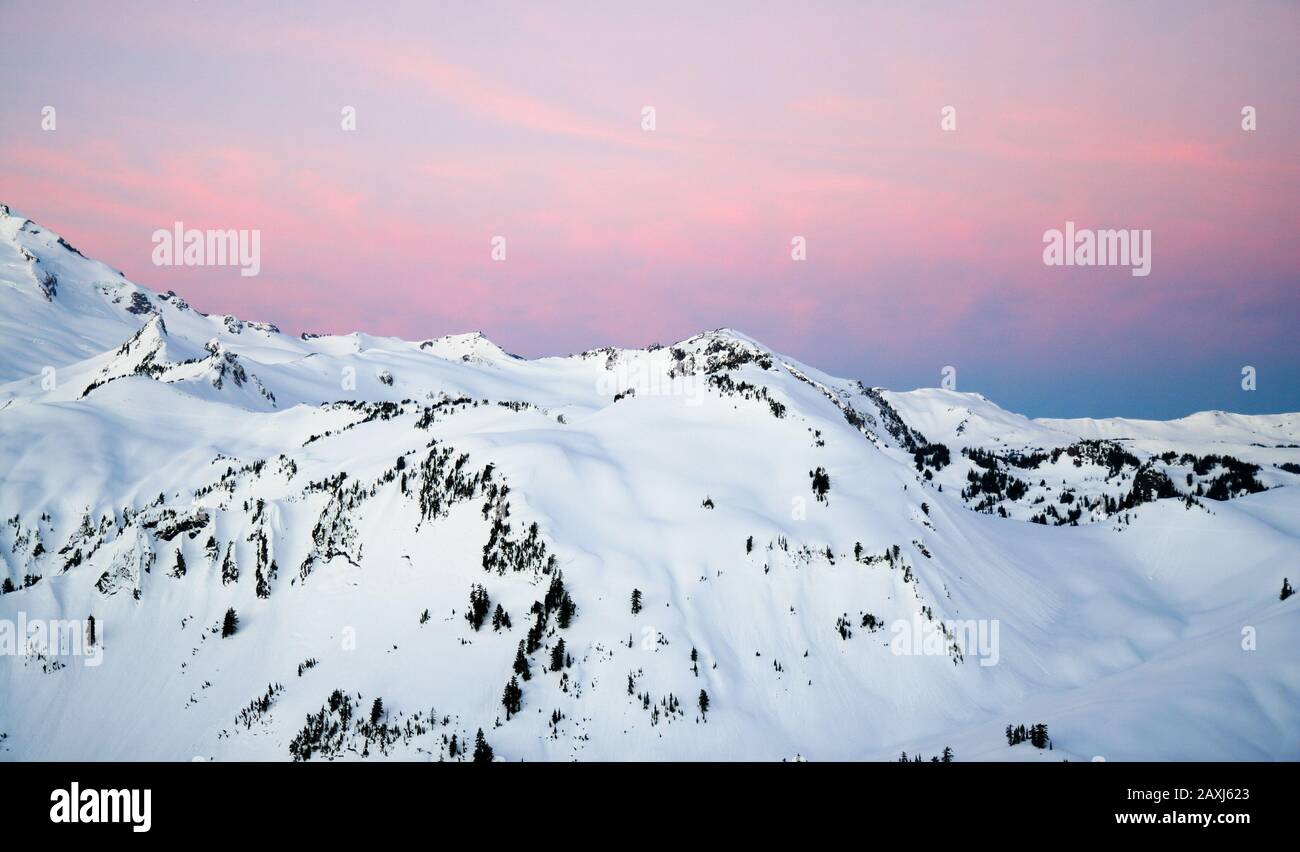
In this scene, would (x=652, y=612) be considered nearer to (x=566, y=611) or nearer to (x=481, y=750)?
(x=566, y=611)

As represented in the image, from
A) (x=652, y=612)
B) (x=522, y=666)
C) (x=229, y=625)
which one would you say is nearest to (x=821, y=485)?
(x=652, y=612)

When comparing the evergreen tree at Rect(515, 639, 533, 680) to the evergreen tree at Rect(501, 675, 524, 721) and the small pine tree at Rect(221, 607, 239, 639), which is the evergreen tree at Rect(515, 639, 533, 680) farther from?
the small pine tree at Rect(221, 607, 239, 639)

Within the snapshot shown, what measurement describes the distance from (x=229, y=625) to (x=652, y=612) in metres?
31.6

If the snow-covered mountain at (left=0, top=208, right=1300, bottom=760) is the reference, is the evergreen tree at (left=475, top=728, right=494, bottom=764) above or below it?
below

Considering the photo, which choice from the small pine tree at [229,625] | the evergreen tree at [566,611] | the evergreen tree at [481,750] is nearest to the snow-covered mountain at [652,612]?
the evergreen tree at [566,611]

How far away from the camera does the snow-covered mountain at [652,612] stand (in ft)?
99.9

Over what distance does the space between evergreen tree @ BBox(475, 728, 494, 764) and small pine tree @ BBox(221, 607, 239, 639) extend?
2673 centimetres

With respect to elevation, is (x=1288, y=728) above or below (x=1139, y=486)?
below

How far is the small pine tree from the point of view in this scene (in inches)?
1738

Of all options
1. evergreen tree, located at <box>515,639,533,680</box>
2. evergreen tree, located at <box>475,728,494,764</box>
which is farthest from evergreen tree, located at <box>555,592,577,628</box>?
evergreen tree, located at <box>475,728,494,764</box>

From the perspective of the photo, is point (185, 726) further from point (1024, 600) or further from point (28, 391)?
point (28, 391)

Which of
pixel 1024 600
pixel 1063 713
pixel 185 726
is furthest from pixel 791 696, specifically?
pixel 185 726
